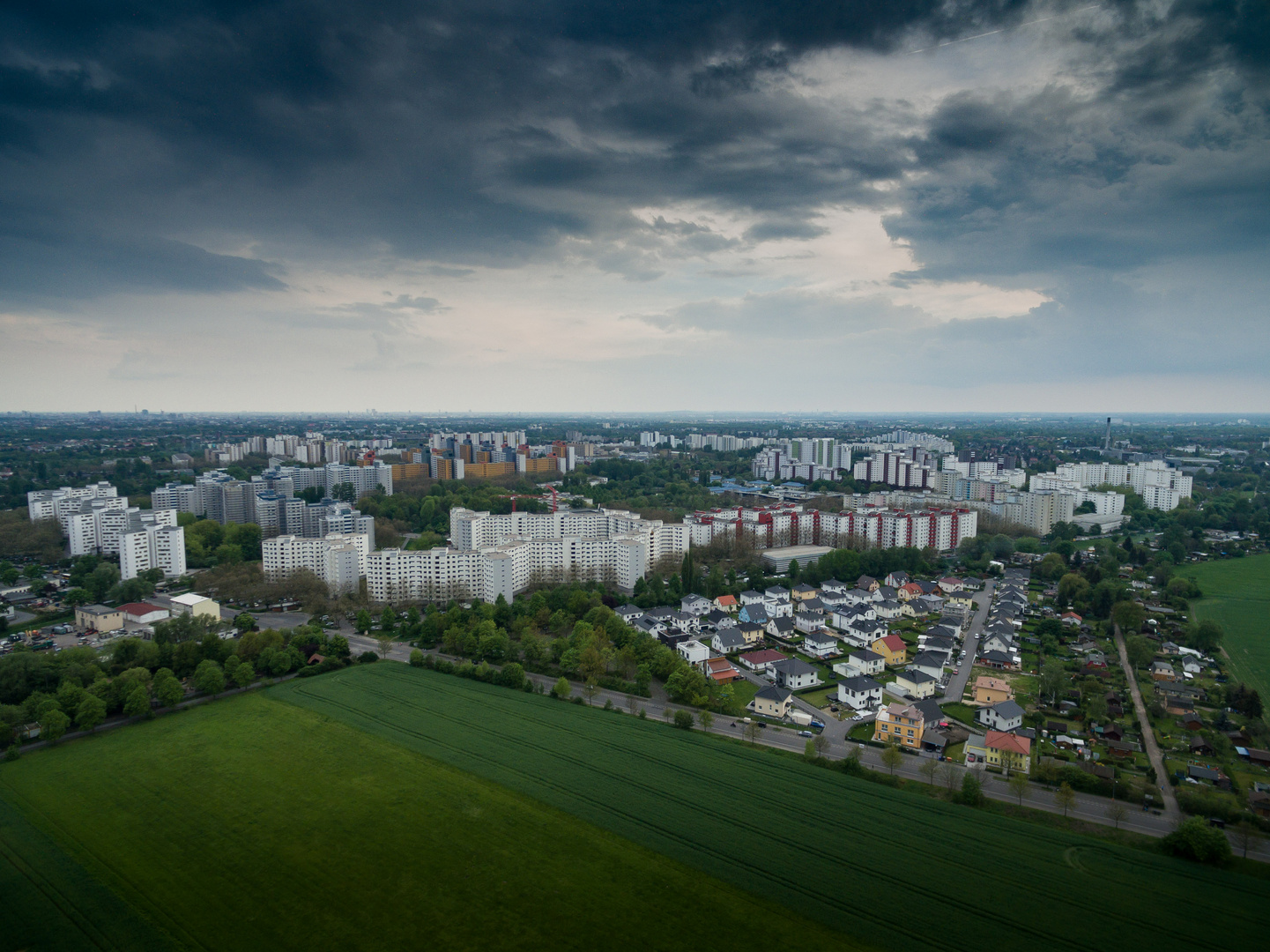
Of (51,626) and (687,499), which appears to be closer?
(51,626)

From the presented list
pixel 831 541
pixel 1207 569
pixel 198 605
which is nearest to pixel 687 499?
pixel 831 541

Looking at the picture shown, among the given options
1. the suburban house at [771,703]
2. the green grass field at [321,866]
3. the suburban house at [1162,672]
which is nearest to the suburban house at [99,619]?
the green grass field at [321,866]

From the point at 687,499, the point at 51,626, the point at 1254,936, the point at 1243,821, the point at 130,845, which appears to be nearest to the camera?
the point at 1254,936

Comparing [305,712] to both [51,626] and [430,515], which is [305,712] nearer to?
[51,626]

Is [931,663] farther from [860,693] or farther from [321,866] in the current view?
[321,866]

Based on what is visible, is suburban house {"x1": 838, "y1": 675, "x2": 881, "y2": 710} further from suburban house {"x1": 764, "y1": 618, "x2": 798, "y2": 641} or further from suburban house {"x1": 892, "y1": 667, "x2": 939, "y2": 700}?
suburban house {"x1": 764, "y1": 618, "x2": 798, "y2": 641}

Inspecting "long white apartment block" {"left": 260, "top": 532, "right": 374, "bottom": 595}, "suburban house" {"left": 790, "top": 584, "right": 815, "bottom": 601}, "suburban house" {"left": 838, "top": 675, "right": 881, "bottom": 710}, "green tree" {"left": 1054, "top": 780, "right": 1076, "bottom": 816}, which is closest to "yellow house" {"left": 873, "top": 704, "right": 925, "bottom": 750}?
"suburban house" {"left": 838, "top": 675, "right": 881, "bottom": 710}

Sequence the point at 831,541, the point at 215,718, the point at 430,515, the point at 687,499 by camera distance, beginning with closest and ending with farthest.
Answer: the point at 215,718
the point at 831,541
the point at 430,515
the point at 687,499
